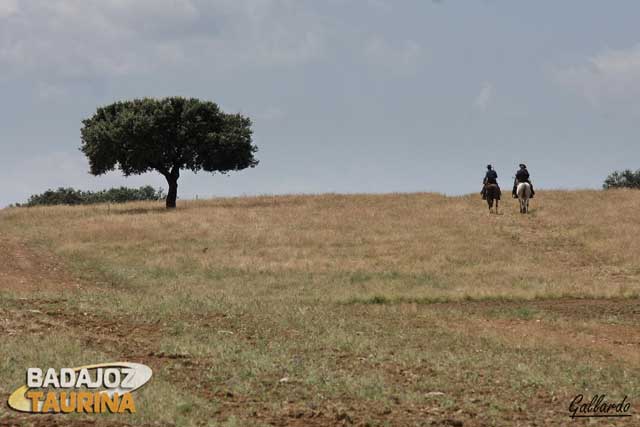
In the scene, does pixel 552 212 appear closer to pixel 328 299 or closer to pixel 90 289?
pixel 328 299

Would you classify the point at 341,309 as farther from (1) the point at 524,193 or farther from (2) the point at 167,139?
(2) the point at 167,139

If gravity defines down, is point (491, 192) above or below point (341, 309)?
above

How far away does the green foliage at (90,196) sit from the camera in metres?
104

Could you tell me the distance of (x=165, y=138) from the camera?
2363 inches

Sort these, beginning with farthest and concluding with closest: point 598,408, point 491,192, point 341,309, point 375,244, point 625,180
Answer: point 625,180 < point 491,192 < point 375,244 < point 341,309 < point 598,408

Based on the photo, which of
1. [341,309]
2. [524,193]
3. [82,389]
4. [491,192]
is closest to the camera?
[82,389]

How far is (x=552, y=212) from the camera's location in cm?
4647

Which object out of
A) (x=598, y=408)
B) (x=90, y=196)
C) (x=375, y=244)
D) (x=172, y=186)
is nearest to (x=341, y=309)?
(x=598, y=408)

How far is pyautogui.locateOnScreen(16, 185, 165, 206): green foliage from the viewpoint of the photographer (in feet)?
342

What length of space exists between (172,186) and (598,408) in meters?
52.6

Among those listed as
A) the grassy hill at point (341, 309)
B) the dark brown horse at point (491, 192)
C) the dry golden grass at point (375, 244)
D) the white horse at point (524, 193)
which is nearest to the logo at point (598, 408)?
the grassy hill at point (341, 309)

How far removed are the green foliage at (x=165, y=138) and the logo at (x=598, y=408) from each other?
5044 centimetres

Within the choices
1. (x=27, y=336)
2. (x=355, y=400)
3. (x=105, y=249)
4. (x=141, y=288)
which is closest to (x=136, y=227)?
(x=105, y=249)

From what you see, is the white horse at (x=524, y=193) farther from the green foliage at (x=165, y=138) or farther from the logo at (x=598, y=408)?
the logo at (x=598, y=408)
